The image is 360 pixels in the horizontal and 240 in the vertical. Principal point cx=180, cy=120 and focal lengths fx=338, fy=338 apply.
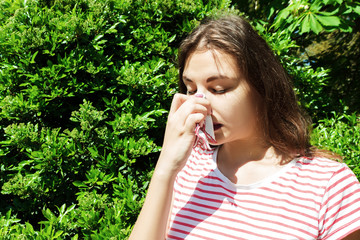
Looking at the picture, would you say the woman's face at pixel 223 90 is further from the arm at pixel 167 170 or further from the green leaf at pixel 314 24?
the green leaf at pixel 314 24

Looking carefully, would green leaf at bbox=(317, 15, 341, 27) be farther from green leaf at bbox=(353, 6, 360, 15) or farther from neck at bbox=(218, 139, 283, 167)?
neck at bbox=(218, 139, 283, 167)

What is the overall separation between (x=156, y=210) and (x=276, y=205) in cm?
50

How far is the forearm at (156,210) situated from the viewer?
55.8 inches

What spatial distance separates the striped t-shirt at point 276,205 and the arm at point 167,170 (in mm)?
172

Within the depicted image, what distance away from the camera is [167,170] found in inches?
57.0

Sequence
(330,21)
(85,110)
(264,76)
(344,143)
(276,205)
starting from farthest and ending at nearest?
(330,21), (344,143), (85,110), (264,76), (276,205)

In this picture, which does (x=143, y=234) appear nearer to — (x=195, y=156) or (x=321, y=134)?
(x=195, y=156)

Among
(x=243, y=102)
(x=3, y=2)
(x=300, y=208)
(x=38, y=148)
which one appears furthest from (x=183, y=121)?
(x=3, y=2)

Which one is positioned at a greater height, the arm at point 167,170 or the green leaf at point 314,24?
the green leaf at point 314,24

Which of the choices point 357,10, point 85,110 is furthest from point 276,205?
point 357,10

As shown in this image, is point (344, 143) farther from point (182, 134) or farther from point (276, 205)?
point (182, 134)

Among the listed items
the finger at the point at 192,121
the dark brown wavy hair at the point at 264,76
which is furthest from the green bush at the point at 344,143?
the finger at the point at 192,121

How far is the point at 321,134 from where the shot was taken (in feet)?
9.26

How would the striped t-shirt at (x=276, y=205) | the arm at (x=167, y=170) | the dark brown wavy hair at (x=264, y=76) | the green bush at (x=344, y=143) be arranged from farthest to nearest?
1. the green bush at (x=344, y=143)
2. the dark brown wavy hair at (x=264, y=76)
3. the arm at (x=167, y=170)
4. the striped t-shirt at (x=276, y=205)
